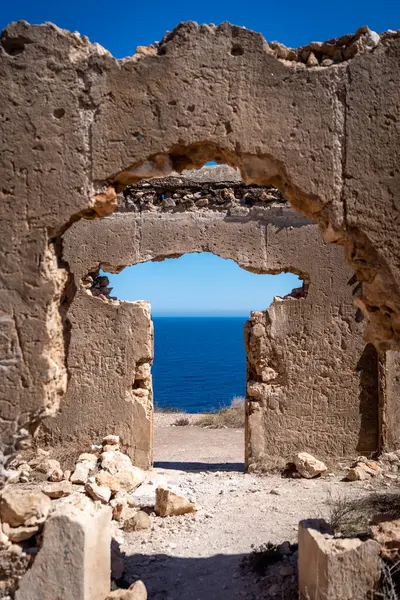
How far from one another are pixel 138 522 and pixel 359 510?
80.1 inches

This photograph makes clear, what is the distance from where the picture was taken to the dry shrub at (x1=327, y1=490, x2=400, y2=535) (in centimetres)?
446

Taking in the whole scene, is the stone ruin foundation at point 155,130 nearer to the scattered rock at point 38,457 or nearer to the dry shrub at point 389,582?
A: the dry shrub at point 389,582

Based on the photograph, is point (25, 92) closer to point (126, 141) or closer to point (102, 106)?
point (102, 106)

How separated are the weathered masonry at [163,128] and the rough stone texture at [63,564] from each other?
0.65 metres

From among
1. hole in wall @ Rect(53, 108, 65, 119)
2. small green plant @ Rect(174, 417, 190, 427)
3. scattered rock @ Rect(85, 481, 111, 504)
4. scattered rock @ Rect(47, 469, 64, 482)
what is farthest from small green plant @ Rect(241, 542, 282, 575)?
small green plant @ Rect(174, 417, 190, 427)

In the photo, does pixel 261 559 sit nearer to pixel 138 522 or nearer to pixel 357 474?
pixel 138 522

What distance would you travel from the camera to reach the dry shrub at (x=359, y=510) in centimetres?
446

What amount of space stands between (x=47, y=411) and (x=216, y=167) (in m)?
4.66

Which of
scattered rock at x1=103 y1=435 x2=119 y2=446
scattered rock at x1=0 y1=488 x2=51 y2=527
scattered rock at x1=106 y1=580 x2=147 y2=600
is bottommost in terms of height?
scattered rock at x1=106 y1=580 x2=147 y2=600

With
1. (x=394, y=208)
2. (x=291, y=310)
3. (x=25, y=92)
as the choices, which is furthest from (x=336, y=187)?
(x=291, y=310)

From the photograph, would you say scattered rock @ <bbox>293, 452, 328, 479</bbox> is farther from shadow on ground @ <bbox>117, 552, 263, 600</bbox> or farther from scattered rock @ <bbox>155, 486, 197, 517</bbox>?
shadow on ground @ <bbox>117, 552, 263, 600</bbox>

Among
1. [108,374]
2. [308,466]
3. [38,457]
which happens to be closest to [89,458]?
[38,457]

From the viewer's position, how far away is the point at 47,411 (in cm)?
353

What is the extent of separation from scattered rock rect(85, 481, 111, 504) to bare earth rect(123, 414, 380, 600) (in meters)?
0.47
